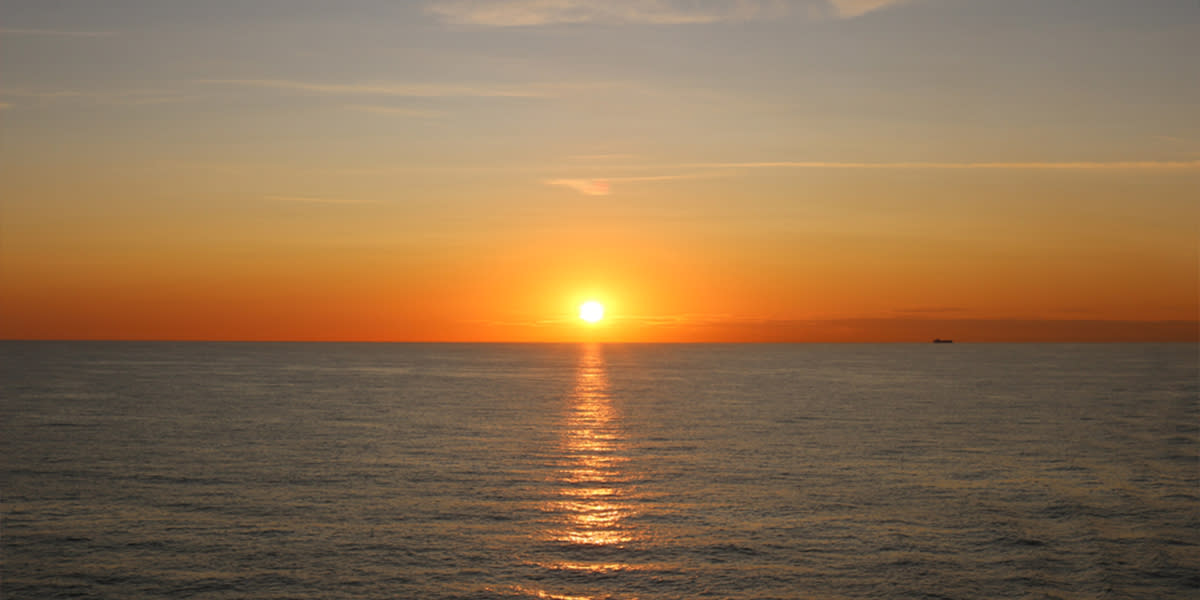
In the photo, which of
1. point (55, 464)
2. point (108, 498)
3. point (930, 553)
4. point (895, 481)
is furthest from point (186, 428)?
point (930, 553)

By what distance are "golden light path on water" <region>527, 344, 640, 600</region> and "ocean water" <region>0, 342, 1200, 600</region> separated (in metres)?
0.17

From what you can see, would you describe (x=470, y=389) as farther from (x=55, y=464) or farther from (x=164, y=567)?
(x=164, y=567)

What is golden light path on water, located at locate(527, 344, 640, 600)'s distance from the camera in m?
32.6

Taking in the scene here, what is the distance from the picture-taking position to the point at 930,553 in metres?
33.3

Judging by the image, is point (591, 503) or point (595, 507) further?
point (591, 503)

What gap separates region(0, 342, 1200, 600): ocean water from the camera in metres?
29.8

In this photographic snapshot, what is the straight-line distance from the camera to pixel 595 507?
1615 inches

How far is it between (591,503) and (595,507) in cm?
99

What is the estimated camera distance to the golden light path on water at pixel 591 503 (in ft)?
107

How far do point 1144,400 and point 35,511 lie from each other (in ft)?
380

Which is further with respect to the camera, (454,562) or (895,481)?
(895,481)

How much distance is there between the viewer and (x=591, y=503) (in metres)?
42.0

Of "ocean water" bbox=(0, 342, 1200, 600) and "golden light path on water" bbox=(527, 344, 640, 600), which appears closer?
"ocean water" bbox=(0, 342, 1200, 600)

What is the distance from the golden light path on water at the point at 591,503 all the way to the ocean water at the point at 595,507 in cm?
17
